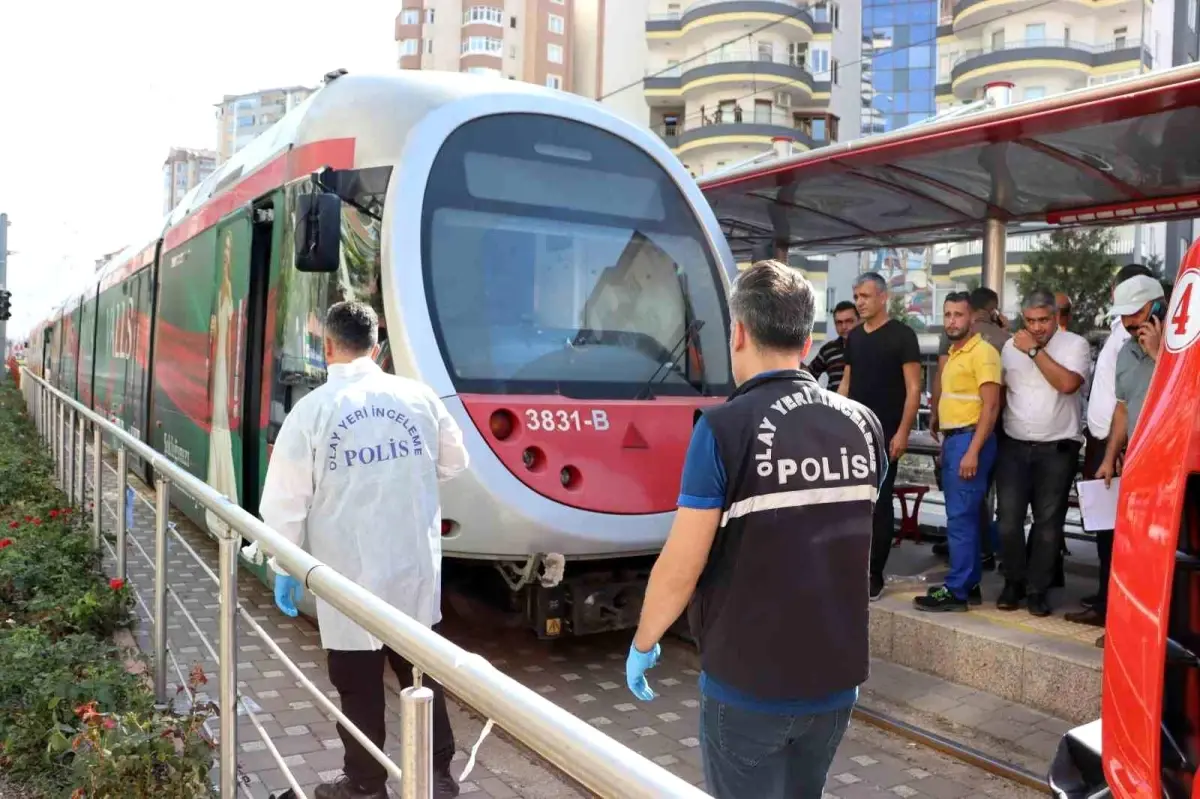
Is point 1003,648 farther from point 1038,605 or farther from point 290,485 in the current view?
→ point 290,485

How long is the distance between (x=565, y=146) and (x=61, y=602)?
11.5 feet

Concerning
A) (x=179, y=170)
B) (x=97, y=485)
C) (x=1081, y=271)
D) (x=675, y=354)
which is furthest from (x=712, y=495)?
(x=179, y=170)

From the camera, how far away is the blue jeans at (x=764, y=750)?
8.21 feet

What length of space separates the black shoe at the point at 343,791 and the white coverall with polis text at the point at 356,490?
0.44 meters

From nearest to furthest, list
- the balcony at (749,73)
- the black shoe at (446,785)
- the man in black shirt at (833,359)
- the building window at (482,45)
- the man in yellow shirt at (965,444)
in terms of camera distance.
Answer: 1. the black shoe at (446,785)
2. the man in yellow shirt at (965,444)
3. the man in black shirt at (833,359)
4. the balcony at (749,73)
5. the building window at (482,45)

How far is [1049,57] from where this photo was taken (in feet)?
135

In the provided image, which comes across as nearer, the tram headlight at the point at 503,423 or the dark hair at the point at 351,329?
the dark hair at the point at 351,329

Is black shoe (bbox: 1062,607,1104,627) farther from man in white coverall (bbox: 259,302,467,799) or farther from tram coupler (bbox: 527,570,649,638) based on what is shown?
man in white coverall (bbox: 259,302,467,799)

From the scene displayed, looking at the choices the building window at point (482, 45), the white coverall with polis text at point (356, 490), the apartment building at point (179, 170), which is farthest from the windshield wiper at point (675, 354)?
the apartment building at point (179, 170)

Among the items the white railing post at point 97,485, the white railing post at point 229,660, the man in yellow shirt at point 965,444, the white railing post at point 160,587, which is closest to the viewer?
the white railing post at point 229,660

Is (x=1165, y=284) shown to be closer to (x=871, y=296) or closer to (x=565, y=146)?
(x=871, y=296)

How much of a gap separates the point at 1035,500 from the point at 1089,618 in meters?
0.64

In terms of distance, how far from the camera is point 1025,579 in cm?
602

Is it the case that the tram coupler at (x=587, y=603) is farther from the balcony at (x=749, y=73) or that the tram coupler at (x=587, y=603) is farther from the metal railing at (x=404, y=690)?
the balcony at (x=749, y=73)
